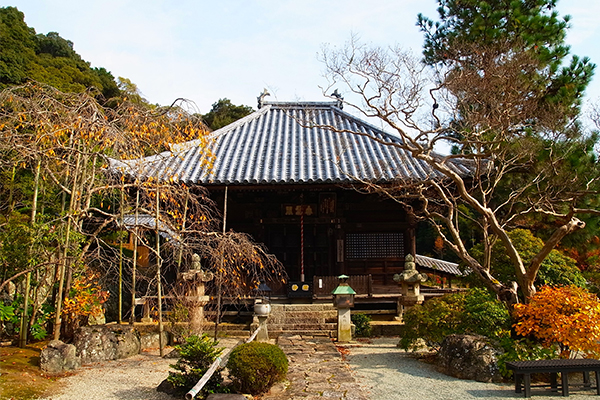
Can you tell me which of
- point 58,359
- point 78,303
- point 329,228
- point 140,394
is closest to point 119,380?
point 140,394

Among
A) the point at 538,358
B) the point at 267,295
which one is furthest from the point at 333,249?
the point at 538,358

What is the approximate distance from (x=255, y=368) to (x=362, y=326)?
16.8 ft

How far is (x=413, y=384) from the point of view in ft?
21.5

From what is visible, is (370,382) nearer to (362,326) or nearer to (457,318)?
(457,318)

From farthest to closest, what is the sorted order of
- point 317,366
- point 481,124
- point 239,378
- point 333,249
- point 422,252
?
point 422,252 → point 333,249 → point 481,124 → point 317,366 → point 239,378

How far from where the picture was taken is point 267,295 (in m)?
11.8

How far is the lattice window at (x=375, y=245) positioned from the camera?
41.4 ft

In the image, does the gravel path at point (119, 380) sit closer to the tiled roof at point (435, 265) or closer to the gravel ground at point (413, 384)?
the gravel ground at point (413, 384)

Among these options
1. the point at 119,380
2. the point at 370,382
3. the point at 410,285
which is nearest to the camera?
the point at 370,382

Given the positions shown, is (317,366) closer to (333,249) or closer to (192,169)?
(333,249)

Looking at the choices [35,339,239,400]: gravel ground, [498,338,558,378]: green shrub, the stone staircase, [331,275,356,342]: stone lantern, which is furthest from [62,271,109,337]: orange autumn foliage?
[498,338,558,378]: green shrub

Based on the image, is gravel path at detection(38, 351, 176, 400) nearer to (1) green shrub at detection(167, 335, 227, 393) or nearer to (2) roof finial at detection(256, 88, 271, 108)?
(1) green shrub at detection(167, 335, 227, 393)

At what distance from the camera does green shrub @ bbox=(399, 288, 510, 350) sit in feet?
24.7

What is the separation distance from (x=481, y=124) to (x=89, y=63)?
1303 inches
